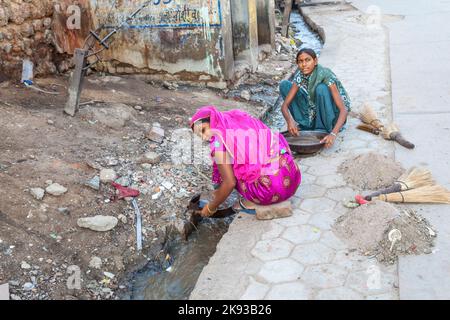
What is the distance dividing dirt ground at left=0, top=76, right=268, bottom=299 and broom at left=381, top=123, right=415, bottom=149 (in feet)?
5.39

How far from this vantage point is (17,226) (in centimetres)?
331

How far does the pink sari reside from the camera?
318 centimetres

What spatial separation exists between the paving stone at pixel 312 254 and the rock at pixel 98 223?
1386 millimetres

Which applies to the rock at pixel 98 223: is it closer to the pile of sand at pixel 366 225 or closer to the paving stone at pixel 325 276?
the paving stone at pixel 325 276

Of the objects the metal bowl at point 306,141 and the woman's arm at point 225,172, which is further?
the metal bowl at point 306,141

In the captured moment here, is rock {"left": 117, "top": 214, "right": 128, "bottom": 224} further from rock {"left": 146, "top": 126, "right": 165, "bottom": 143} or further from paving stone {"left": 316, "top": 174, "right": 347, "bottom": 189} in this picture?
paving stone {"left": 316, "top": 174, "right": 347, "bottom": 189}

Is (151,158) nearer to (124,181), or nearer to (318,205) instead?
(124,181)

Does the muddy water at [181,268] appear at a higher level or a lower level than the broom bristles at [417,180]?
lower

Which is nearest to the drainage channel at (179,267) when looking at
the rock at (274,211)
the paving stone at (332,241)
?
the rock at (274,211)

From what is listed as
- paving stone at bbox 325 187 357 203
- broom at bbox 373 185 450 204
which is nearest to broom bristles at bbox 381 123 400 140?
paving stone at bbox 325 187 357 203

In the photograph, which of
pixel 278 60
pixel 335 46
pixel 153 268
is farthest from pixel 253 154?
pixel 335 46

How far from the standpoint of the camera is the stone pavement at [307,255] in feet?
9.08

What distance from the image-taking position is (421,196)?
11.4 feet

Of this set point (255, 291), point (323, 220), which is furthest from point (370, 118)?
point (255, 291)
